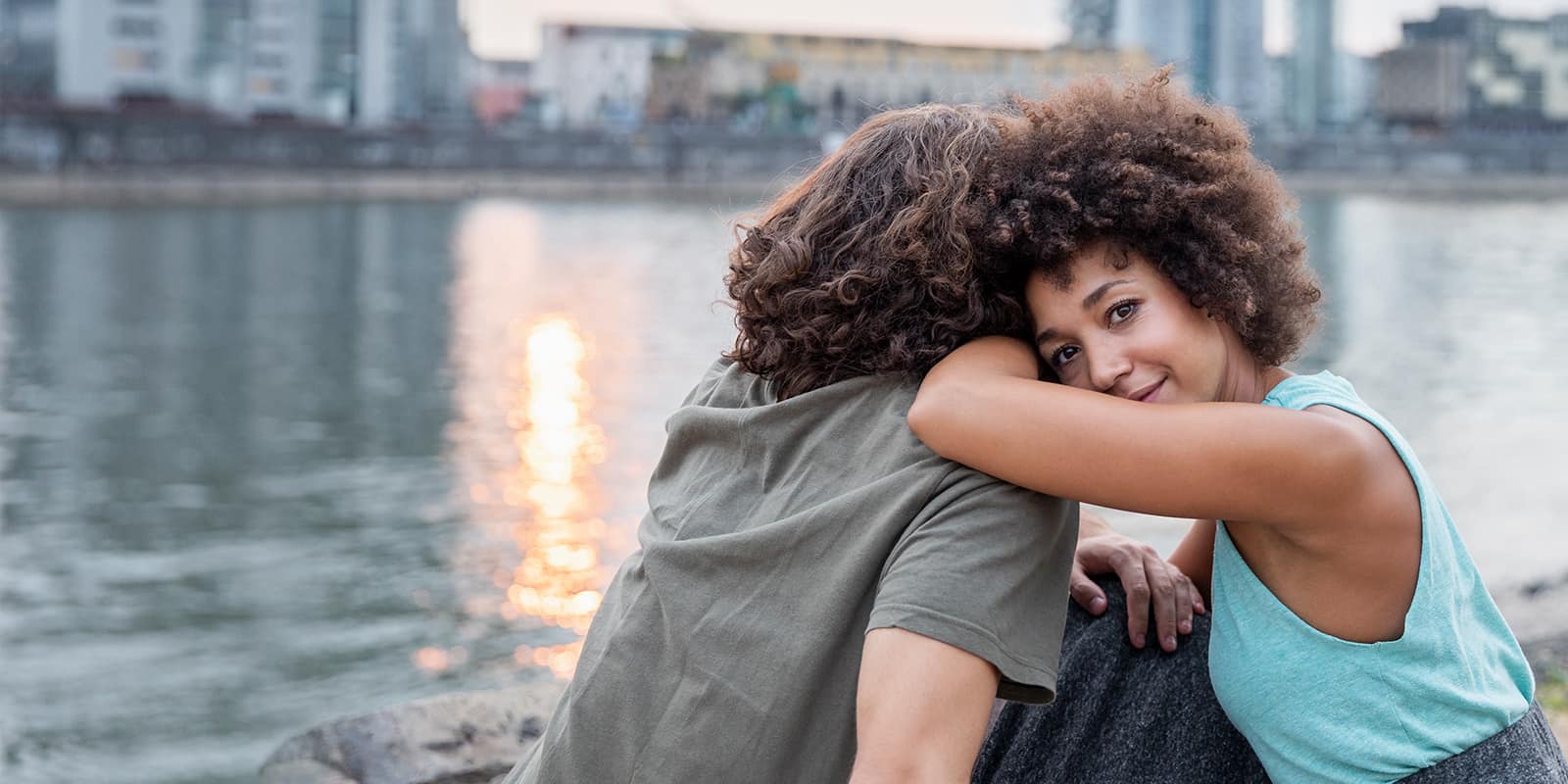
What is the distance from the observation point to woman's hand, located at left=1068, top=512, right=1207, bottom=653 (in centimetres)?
155

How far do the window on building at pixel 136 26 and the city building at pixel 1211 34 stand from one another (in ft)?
175

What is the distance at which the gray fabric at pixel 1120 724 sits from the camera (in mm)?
1520

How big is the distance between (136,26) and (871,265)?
62119 millimetres

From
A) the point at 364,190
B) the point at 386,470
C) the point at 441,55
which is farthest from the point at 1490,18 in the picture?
the point at 386,470

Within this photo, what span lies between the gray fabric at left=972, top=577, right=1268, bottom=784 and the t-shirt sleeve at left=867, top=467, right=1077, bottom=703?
420mm

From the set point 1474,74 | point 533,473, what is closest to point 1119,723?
point 533,473

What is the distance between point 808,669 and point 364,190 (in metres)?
51.2

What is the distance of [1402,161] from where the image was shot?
66125 millimetres

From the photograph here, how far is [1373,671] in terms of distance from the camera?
129cm

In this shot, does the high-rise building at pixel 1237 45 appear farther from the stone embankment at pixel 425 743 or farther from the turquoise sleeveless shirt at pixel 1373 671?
the turquoise sleeveless shirt at pixel 1373 671

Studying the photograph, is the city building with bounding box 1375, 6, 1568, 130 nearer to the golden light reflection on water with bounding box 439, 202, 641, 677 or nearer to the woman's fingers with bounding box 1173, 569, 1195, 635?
the golden light reflection on water with bounding box 439, 202, 641, 677

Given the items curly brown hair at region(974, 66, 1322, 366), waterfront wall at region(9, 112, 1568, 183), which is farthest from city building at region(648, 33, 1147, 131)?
curly brown hair at region(974, 66, 1322, 366)

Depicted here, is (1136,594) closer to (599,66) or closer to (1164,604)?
(1164,604)

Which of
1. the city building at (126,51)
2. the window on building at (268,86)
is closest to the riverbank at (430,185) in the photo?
the city building at (126,51)
